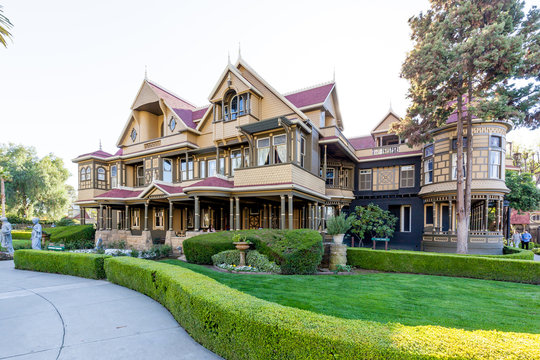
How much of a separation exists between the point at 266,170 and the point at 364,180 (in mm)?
12358

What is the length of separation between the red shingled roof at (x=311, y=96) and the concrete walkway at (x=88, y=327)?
16.7m

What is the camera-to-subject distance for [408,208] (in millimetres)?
22922

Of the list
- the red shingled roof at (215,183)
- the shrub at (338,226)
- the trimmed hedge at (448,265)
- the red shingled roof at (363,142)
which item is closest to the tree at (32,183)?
the red shingled roof at (215,183)

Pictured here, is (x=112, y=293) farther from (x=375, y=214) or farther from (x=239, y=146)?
(x=375, y=214)

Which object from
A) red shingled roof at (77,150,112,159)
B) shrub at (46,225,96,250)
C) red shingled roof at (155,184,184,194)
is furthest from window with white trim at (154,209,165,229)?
red shingled roof at (77,150,112,159)

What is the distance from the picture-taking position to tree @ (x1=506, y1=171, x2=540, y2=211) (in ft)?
73.3

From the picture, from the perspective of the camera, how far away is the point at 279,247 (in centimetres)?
1156

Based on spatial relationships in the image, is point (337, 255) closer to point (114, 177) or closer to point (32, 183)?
point (114, 177)

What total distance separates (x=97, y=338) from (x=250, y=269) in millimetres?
6937

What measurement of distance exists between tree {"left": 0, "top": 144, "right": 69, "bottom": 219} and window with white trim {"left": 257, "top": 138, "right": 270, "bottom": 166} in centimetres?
4482

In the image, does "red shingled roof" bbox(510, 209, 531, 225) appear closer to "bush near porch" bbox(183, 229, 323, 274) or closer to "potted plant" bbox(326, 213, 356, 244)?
"potted plant" bbox(326, 213, 356, 244)

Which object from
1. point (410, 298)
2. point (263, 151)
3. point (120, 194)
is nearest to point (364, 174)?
point (263, 151)

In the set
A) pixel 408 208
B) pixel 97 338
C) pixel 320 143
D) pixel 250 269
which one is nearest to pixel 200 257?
pixel 250 269

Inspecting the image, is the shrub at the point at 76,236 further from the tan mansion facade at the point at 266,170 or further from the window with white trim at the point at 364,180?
the window with white trim at the point at 364,180
